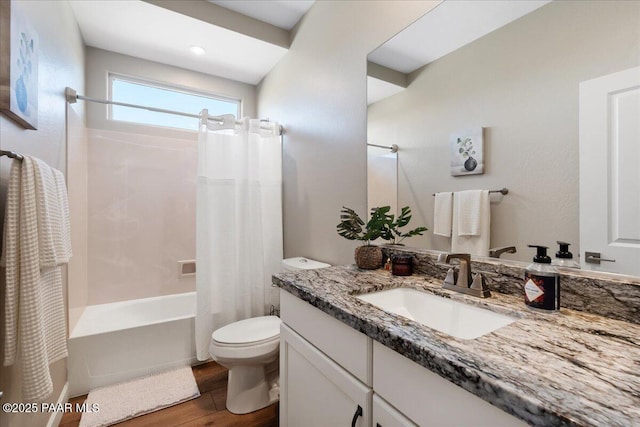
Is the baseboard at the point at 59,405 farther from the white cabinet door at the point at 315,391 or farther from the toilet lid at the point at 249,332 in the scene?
the white cabinet door at the point at 315,391

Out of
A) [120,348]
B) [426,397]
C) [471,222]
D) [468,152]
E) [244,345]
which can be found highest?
[468,152]

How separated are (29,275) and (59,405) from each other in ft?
3.61

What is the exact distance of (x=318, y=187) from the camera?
1.98 m

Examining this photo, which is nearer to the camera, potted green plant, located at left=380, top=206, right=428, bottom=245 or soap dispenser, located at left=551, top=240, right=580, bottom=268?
soap dispenser, located at left=551, top=240, right=580, bottom=268

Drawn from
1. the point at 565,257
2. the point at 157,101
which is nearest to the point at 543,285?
the point at 565,257

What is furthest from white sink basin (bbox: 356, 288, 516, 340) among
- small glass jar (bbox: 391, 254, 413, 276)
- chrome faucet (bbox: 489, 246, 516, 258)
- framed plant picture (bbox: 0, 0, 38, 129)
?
framed plant picture (bbox: 0, 0, 38, 129)

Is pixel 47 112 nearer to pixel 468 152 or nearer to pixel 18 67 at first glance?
pixel 18 67

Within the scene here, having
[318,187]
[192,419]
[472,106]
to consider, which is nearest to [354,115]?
[318,187]

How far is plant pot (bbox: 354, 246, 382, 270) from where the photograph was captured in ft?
4.46

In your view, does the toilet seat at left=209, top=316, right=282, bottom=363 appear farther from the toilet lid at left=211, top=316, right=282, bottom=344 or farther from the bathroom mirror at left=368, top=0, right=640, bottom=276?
the bathroom mirror at left=368, top=0, right=640, bottom=276

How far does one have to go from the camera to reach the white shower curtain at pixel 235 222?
1987 mm

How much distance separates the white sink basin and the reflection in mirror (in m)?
0.48

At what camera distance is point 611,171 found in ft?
2.47

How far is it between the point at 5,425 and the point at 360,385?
1283 mm
